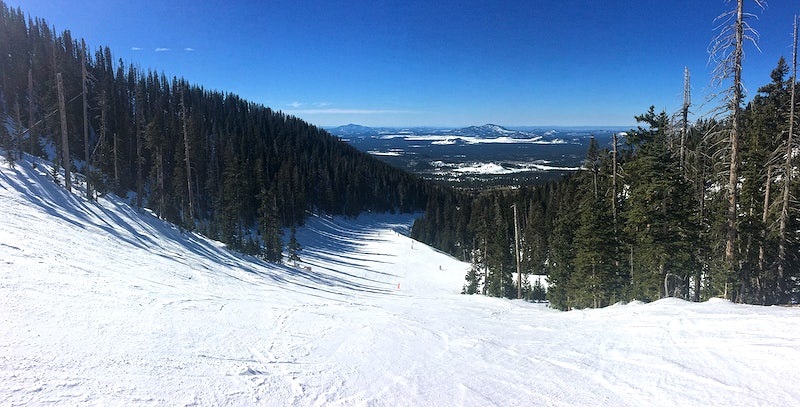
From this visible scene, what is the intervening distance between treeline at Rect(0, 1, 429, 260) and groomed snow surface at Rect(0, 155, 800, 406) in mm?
17927

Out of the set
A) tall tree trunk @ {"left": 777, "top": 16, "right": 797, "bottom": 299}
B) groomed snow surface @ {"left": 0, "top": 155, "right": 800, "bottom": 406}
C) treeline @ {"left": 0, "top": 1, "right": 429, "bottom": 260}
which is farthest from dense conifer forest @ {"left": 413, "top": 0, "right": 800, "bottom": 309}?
treeline @ {"left": 0, "top": 1, "right": 429, "bottom": 260}

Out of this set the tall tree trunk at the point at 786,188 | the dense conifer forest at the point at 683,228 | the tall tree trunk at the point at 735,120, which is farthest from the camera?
the dense conifer forest at the point at 683,228

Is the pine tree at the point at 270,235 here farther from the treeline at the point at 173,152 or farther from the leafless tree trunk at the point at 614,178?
the leafless tree trunk at the point at 614,178

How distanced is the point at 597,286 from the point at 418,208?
97.6m

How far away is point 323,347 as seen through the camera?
27.0 feet

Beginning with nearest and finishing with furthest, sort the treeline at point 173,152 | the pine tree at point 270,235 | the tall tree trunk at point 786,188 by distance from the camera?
the tall tree trunk at point 786,188
the pine tree at point 270,235
the treeline at point 173,152

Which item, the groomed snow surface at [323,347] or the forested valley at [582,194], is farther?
the forested valley at [582,194]

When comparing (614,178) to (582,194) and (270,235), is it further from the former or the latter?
(270,235)

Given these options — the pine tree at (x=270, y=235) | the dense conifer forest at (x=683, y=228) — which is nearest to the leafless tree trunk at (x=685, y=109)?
the dense conifer forest at (x=683, y=228)

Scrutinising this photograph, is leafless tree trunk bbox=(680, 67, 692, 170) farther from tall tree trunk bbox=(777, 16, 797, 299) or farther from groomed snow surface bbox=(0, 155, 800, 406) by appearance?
groomed snow surface bbox=(0, 155, 800, 406)

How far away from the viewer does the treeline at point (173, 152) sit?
38219mm

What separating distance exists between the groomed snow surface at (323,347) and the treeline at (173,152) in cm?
1793

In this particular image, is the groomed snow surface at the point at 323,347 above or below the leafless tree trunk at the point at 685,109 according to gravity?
below

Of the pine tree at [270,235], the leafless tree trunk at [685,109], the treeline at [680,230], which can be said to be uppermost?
the leafless tree trunk at [685,109]
